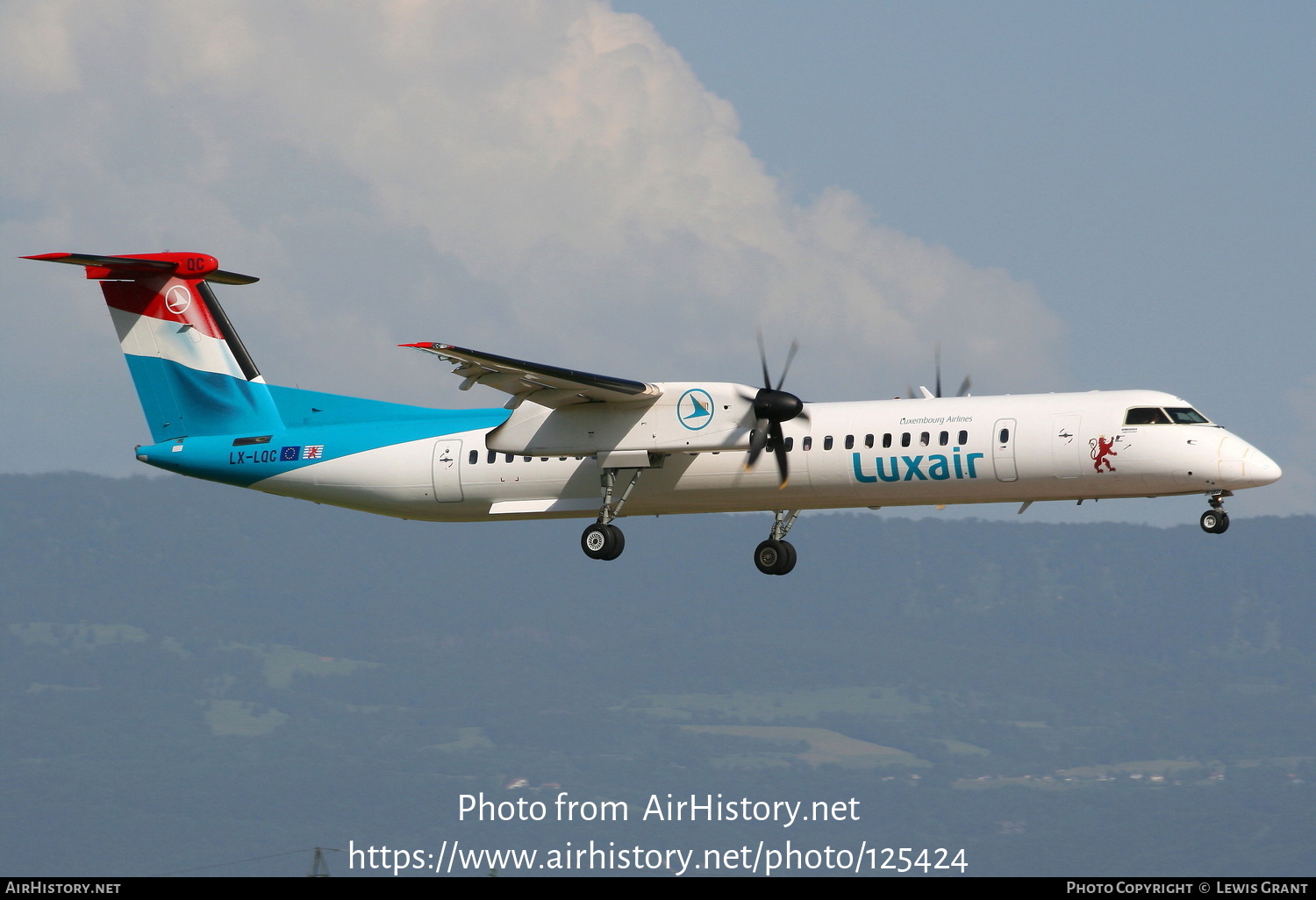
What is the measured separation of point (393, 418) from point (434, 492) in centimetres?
239

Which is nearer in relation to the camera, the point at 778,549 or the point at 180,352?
the point at 778,549

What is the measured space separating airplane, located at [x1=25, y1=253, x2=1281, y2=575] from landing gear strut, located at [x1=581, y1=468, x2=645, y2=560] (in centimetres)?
4

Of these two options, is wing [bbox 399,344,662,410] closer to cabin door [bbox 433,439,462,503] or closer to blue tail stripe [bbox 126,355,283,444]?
cabin door [bbox 433,439,462,503]

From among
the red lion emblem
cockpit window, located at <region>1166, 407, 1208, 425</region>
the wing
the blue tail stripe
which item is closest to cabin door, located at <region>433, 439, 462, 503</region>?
the wing

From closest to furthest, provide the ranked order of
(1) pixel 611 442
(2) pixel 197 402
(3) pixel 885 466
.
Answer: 1. (3) pixel 885 466
2. (1) pixel 611 442
3. (2) pixel 197 402

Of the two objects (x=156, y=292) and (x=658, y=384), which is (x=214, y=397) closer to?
(x=156, y=292)

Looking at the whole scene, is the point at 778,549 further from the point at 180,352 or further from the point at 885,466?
the point at 180,352

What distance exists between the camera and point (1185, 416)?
94.0 ft

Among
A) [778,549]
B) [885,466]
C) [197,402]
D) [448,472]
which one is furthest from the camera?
[197,402]

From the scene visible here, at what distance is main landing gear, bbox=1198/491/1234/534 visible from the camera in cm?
2753

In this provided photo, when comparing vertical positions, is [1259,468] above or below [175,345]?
below

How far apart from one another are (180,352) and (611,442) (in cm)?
989

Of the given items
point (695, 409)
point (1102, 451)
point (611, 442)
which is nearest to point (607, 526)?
point (611, 442)
